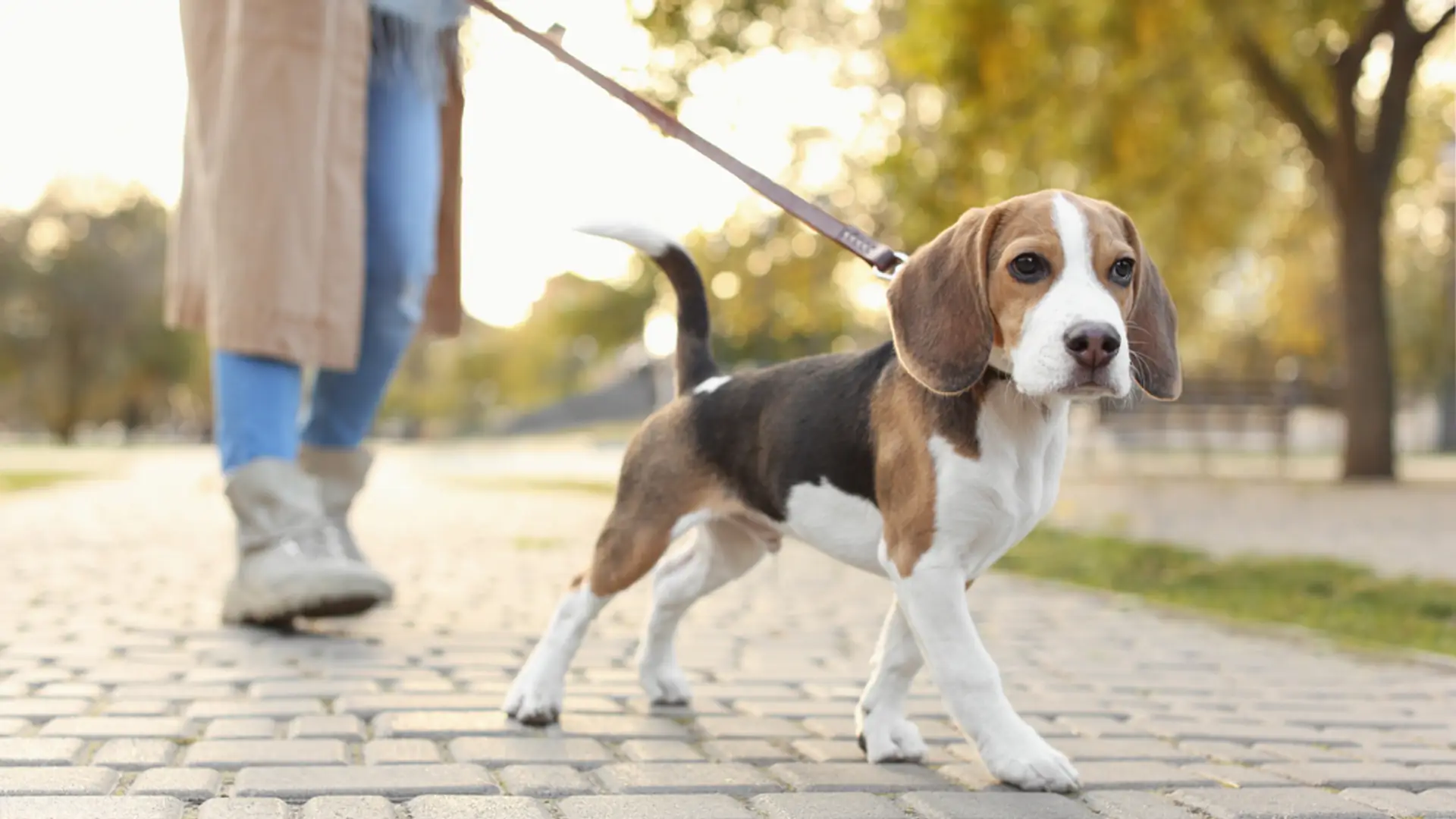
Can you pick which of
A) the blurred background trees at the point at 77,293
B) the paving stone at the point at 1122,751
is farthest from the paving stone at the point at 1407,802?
the blurred background trees at the point at 77,293

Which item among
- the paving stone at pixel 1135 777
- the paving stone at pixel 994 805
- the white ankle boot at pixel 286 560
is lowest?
the paving stone at pixel 1135 777

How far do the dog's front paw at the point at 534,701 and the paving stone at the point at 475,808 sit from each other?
0.75 metres

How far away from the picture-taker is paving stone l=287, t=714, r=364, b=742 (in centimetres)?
337

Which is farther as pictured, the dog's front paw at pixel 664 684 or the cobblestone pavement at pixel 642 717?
the dog's front paw at pixel 664 684

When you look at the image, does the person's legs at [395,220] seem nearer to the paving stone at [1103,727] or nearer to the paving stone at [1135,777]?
the paving stone at [1103,727]

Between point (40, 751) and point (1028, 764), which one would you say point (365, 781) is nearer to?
point (40, 751)

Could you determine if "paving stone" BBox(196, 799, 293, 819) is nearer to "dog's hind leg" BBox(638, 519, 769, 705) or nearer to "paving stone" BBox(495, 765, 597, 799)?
"paving stone" BBox(495, 765, 597, 799)

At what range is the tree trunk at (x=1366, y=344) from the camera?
57.0ft

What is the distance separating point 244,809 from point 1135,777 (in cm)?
184

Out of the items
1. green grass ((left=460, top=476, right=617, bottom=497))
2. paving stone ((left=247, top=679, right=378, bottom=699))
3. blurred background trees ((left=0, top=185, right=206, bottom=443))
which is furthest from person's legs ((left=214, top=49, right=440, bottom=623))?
blurred background trees ((left=0, top=185, right=206, bottom=443))

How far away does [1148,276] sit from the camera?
3.10 meters

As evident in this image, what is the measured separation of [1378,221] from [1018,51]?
6760mm

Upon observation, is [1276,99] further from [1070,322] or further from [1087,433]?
[1070,322]

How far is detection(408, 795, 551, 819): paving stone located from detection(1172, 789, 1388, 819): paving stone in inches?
51.3
